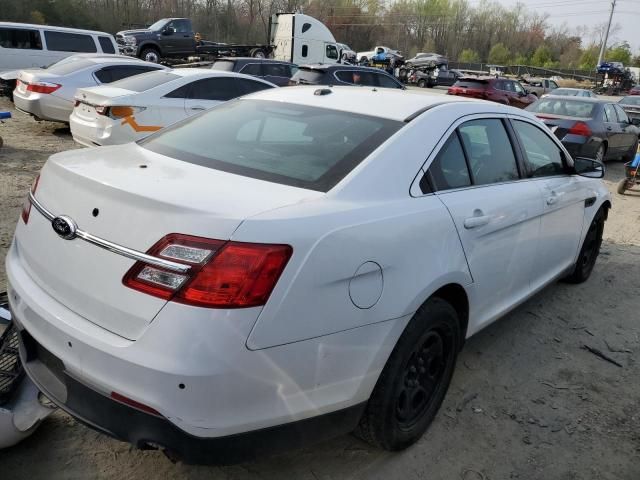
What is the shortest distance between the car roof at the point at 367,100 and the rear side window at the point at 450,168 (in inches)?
9.5

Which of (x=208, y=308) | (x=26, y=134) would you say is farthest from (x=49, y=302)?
(x=26, y=134)

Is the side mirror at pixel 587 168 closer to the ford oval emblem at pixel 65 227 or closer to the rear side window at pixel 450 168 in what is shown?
the rear side window at pixel 450 168

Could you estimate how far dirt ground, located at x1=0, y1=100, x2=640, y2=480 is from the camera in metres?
2.45

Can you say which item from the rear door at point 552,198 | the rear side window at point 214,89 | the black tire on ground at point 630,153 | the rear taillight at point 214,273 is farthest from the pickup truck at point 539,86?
the rear taillight at point 214,273

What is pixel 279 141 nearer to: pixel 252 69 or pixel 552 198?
pixel 552 198

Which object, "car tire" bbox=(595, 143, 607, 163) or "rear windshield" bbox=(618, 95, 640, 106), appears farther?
"rear windshield" bbox=(618, 95, 640, 106)

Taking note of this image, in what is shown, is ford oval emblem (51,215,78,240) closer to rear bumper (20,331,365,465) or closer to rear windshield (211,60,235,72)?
rear bumper (20,331,365,465)

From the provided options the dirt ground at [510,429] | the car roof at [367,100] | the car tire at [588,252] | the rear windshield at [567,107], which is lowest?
the dirt ground at [510,429]

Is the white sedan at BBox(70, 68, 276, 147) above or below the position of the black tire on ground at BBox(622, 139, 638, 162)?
above

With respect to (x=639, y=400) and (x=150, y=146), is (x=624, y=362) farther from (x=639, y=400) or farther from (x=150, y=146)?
(x=150, y=146)

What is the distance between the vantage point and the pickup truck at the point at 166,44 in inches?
947

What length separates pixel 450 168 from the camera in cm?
273

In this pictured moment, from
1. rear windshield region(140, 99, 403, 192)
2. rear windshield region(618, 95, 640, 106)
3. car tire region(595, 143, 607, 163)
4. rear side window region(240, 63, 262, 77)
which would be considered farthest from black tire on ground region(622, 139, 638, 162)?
rear windshield region(140, 99, 403, 192)

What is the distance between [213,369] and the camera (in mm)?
1725
